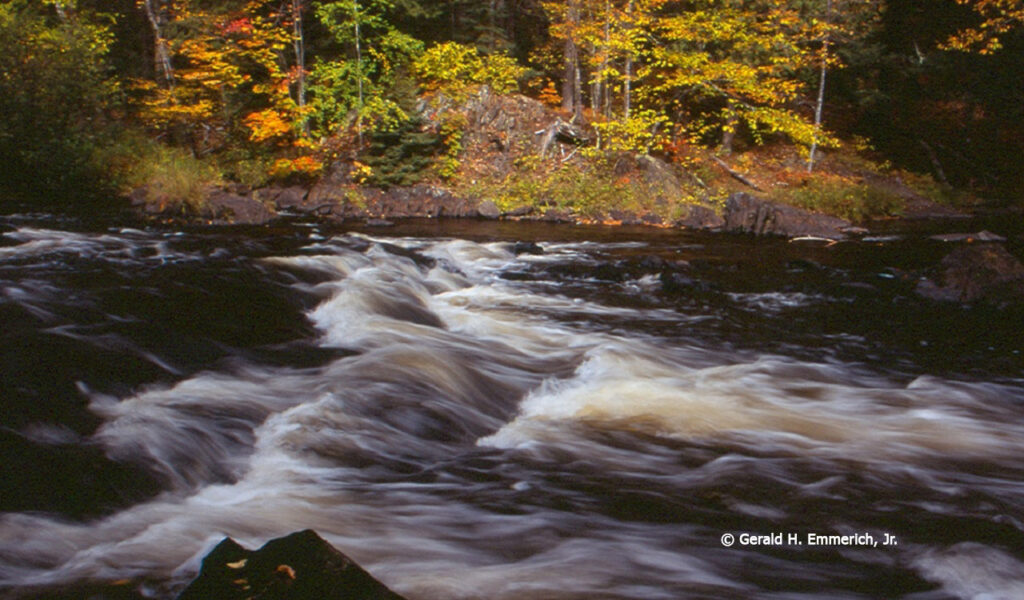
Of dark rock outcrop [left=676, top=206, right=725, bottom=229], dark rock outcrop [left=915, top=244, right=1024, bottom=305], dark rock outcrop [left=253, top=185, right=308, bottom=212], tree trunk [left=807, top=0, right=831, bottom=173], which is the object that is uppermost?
tree trunk [left=807, top=0, right=831, bottom=173]

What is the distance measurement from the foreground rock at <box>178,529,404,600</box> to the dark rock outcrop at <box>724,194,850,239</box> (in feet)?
49.2

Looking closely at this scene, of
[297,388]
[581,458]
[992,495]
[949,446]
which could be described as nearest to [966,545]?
[992,495]

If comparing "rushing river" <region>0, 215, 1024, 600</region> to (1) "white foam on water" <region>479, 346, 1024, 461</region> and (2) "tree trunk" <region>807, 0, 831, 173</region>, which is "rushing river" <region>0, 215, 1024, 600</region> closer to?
(1) "white foam on water" <region>479, 346, 1024, 461</region>

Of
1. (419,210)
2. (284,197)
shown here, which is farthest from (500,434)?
(284,197)

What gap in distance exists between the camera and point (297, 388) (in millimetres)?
5465

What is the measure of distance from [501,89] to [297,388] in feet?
60.4

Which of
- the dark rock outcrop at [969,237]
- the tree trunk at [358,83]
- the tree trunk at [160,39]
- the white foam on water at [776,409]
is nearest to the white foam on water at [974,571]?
the white foam on water at [776,409]

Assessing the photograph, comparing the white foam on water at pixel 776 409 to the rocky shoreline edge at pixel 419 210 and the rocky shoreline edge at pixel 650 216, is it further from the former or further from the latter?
the rocky shoreline edge at pixel 419 210

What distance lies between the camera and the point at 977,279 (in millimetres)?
9281

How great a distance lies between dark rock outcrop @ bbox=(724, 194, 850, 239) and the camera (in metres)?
15.6

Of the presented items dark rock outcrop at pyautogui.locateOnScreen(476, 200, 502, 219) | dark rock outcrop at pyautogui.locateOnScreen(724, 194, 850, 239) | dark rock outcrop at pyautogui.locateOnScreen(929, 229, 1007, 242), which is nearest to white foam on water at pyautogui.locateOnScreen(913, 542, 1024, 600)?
Result: dark rock outcrop at pyautogui.locateOnScreen(929, 229, 1007, 242)

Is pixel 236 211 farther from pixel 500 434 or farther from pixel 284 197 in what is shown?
pixel 500 434

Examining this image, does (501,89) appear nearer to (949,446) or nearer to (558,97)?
(558,97)

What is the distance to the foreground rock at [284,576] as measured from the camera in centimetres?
212
